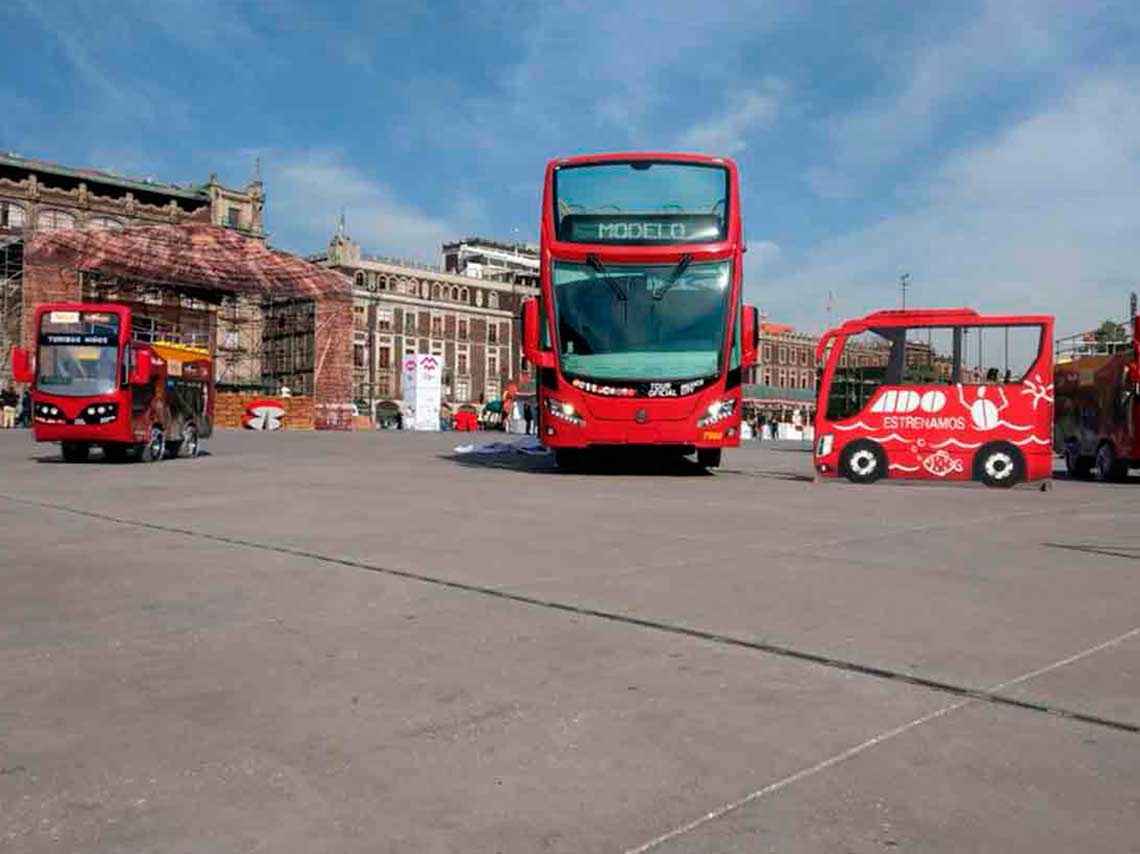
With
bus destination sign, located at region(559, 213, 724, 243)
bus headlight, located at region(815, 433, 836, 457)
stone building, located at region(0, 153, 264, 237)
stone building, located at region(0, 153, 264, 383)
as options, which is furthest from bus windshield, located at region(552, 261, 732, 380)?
stone building, located at region(0, 153, 264, 237)

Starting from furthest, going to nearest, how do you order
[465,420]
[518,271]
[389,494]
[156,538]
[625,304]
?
[518,271] → [465,420] → [625,304] → [389,494] → [156,538]

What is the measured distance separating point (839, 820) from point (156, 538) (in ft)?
21.1

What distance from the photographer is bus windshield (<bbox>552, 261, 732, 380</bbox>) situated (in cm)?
1597

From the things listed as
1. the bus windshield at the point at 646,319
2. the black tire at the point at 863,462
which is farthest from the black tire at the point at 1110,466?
the bus windshield at the point at 646,319

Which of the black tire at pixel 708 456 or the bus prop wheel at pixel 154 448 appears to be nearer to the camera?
the black tire at pixel 708 456

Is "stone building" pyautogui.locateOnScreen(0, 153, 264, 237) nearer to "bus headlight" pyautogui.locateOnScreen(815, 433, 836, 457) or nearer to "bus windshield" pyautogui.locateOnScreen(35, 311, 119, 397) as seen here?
"bus windshield" pyautogui.locateOnScreen(35, 311, 119, 397)

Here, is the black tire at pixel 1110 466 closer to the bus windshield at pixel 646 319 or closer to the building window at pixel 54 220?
the bus windshield at pixel 646 319

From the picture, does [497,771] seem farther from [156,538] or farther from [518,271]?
[518,271]

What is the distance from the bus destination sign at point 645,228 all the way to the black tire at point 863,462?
388 cm

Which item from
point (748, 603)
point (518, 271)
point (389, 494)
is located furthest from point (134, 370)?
point (518, 271)

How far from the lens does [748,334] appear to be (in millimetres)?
16438

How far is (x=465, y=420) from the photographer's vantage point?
6419 cm

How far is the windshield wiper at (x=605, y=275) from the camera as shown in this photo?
52.5 ft

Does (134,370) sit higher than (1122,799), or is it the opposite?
(134,370)
